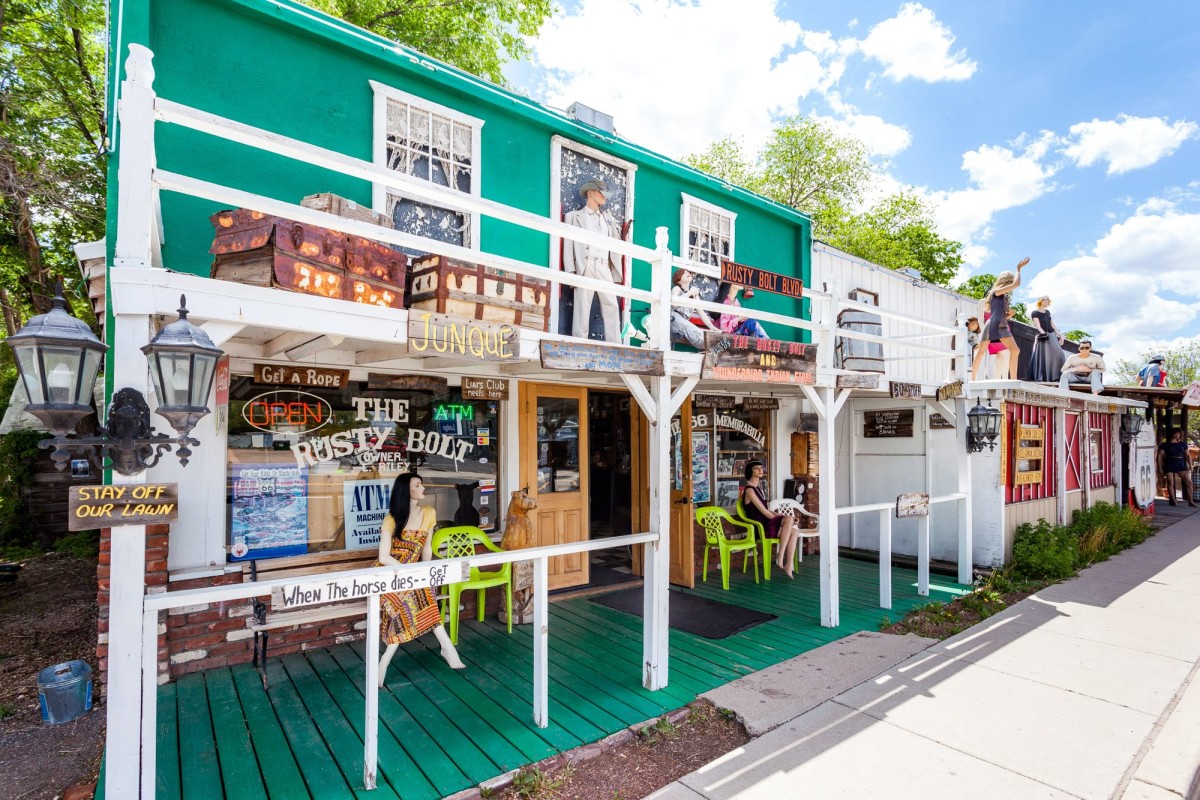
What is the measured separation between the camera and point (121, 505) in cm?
250

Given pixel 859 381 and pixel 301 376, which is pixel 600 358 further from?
pixel 859 381

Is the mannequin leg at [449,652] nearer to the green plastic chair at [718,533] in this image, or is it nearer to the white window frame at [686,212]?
the green plastic chair at [718,533]

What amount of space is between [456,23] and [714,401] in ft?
30.4

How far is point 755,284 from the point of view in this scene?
4969mm

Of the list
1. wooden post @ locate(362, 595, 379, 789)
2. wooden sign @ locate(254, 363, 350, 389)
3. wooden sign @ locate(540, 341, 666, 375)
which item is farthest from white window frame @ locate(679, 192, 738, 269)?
wooden post @ locate(362, 595, 379, 789)

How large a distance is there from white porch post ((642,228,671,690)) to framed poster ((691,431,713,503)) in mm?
3294

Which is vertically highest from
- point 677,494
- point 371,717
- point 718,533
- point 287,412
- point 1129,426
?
point 287,412

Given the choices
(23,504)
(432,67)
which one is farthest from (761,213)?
(23,504)

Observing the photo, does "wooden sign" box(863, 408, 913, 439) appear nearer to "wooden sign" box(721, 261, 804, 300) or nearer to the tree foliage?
"wooden sign" box(721, 261, 804, 300)

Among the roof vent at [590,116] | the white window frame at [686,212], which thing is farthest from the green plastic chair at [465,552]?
the roof vent at [590,116]

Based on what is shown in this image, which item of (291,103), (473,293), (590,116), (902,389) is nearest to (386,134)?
(291,103)

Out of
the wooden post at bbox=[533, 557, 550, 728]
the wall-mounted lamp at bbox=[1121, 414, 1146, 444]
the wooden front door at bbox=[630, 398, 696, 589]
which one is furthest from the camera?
the wall-mounted lamp at bbox=[1121, 414, 1146, 444]

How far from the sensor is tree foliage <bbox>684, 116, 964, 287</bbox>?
76.3 ft

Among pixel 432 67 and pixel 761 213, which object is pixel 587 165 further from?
pixel 761 213
